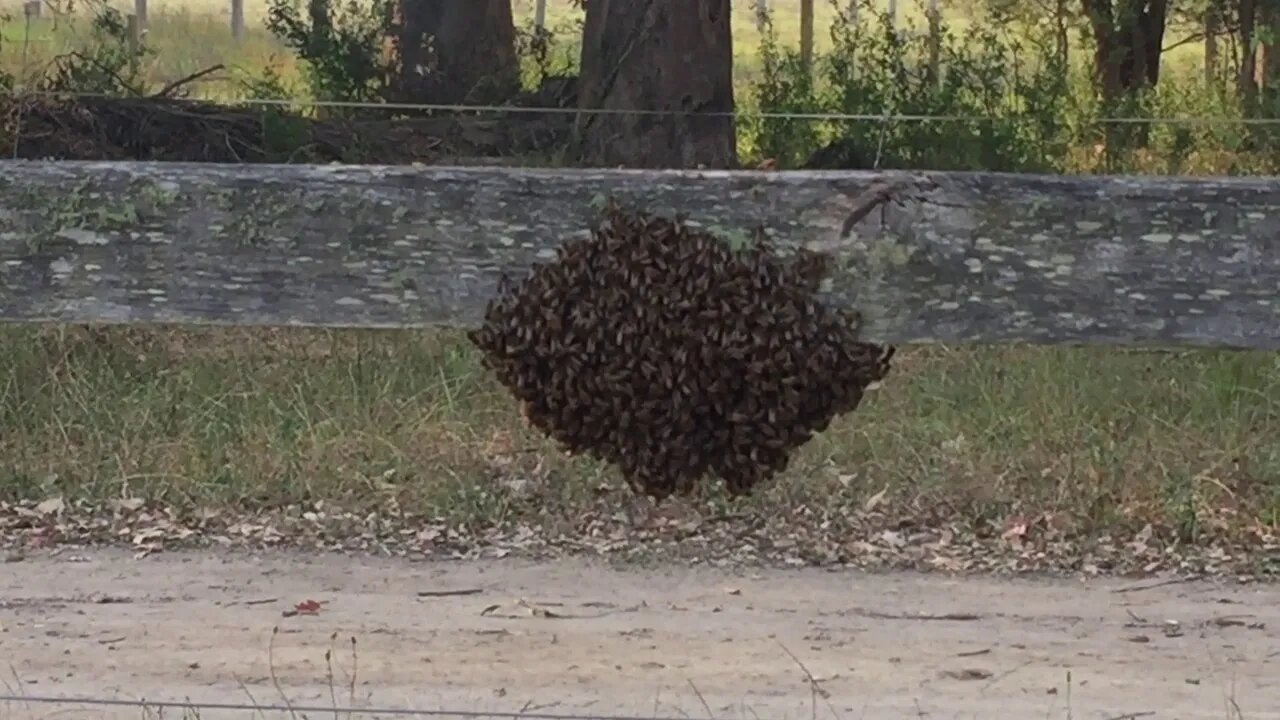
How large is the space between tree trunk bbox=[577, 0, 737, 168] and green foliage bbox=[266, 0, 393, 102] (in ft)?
10.7

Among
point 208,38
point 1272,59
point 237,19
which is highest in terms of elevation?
point 237,19

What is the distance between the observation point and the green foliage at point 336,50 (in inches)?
525

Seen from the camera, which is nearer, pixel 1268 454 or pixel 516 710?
pixel 516 710

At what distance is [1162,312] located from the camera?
3066mm

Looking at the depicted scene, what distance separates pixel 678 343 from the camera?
119 inches

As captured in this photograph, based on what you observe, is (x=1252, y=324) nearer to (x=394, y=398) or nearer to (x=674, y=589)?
(x=674, y=589)

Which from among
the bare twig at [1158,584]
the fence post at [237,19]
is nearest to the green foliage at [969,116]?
the bare twig at [1158,584]

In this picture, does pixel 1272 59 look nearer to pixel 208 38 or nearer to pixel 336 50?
pixel 336 50

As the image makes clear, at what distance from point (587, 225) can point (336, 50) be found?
10837mm

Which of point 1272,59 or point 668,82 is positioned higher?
point 1272,59

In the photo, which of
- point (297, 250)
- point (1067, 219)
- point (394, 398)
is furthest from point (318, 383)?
point (1067, 219)

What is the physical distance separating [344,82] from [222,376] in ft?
18.9

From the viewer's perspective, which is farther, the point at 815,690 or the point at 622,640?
the point at 622,640

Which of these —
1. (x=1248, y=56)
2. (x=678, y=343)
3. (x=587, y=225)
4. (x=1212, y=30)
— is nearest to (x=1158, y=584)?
(x=678, y=343)
